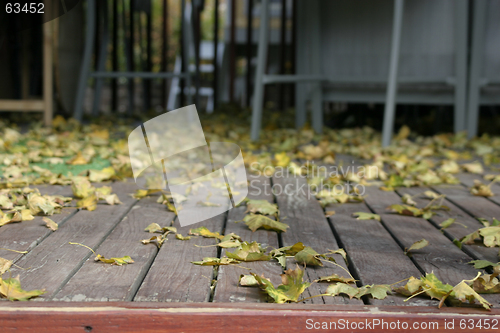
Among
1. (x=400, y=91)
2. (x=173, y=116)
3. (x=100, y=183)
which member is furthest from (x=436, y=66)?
(x=100, y=183)

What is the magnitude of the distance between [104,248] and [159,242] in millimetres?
111

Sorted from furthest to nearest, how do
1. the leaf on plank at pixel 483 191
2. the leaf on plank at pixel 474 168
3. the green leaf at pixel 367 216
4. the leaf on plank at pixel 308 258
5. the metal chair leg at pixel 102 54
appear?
the metal chair leg at pixel 102 54, the leaf on plank at pixel 474 168, the leaf on plank at pixel 483 191, the green leaf at pixel 367 216, the leaf on plank at pixel 308 258

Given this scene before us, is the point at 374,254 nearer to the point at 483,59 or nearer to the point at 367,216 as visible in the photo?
the point at 367,216

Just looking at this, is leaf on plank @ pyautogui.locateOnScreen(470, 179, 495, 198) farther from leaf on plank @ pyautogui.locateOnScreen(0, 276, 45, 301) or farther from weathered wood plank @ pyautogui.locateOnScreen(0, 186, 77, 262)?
leaf on plank @ pyautogui.locateOnScreen(0, 276, 45, 301)

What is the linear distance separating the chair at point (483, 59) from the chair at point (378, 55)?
80 mm

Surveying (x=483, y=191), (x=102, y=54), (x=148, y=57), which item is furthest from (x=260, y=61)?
(x=148, y=57)

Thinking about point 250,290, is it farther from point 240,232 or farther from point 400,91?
point 400,91

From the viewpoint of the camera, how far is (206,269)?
899mm

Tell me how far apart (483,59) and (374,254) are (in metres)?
2.24

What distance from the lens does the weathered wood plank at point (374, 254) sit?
858 mm

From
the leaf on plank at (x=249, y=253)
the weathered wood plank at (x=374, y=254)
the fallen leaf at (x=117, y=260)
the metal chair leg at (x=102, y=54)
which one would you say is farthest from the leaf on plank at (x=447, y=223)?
the metal chair leg at (x=102, y=54)

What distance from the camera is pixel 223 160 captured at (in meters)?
2.10

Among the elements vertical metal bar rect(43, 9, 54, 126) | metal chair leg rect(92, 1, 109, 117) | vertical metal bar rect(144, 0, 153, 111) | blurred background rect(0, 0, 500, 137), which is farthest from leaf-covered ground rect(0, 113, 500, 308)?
vertical metal bar rect(144, 0, 153, 111)

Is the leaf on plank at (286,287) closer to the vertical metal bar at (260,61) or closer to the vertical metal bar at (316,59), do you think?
the vertical metal bar at (260,61)
